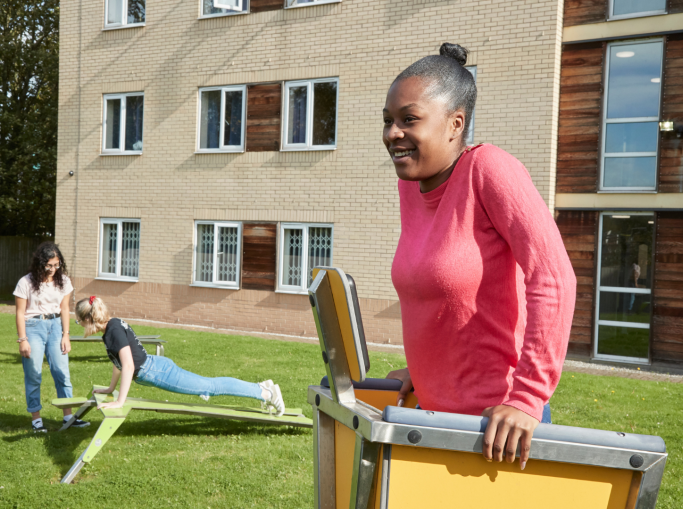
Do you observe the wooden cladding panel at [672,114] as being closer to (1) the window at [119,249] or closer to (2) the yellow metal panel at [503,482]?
(2) the yellow metal panel at [503,482]

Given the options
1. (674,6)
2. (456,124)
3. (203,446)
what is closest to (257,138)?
(674,6)

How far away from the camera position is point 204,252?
16.8 meters

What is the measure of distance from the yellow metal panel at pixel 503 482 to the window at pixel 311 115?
13.8 meters

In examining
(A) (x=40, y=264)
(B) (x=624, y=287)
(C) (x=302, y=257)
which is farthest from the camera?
(C) (x=302, y=257)

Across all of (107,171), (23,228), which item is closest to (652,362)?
(107,171)

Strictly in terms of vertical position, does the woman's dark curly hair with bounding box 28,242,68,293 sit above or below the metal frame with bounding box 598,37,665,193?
below

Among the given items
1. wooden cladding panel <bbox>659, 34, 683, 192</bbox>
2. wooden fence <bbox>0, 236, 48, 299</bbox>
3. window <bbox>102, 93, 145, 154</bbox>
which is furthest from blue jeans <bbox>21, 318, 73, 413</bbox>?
wooden fence <bbox>0, 236, 48, 299</bbox>

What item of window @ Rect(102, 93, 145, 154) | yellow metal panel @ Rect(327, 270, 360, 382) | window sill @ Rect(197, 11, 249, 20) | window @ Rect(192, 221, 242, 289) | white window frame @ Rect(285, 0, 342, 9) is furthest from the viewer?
window @ Rect(102, 93, 145, 154)

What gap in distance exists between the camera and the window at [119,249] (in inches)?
698

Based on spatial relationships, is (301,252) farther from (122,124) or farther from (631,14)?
(631,14)

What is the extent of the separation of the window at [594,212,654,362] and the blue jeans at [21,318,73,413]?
933 centimetres

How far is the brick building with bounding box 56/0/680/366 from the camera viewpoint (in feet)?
43.9

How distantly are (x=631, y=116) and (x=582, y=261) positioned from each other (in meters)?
2.74

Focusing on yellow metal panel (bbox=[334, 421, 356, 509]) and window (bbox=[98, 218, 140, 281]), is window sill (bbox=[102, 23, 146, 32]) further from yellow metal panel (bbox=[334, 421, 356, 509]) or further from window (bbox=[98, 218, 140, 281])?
yellow metal panel (bbox=[334, 421, 356, 509])
